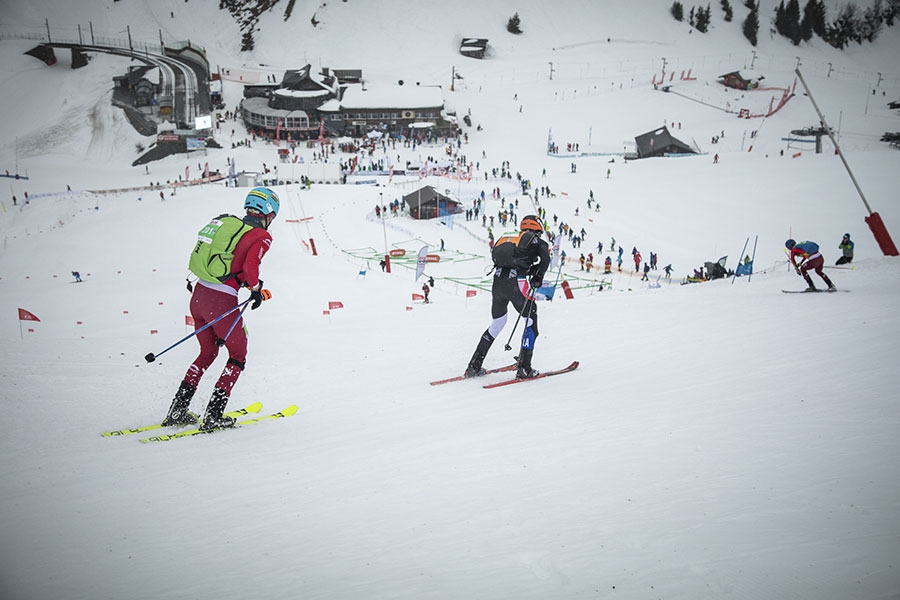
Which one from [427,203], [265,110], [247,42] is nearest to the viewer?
[427,203]

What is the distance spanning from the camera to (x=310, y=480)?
3.44 m

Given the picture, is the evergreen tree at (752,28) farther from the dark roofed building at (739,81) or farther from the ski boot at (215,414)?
the ski boot at (215,414)

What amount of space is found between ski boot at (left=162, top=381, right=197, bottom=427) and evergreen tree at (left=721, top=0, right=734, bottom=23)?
129m

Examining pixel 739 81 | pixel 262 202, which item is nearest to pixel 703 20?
pixel 739 81

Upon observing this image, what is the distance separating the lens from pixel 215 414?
4820 millimetres

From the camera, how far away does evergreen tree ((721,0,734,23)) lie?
340ft

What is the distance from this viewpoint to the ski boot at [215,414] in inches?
189

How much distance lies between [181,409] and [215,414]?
492mm

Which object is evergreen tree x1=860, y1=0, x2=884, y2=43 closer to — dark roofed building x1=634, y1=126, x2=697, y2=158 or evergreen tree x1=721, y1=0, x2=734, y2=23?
evergreen tree x1=721, y1=0, x2=734, y2=23

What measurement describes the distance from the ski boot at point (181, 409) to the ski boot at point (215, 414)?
Answer: 0.33 m

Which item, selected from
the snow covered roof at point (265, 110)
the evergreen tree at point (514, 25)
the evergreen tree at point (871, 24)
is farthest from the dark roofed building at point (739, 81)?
the snow covered roof at point (265, 110)

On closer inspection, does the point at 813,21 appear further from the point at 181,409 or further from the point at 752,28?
the point at 181,409

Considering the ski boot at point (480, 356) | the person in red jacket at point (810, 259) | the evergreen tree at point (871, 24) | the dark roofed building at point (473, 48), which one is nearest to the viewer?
the ski boot at point (480, 356)

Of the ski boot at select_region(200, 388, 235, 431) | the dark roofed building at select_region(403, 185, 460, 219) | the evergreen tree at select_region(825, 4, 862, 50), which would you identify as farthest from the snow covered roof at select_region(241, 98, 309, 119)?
the evergreen tree at select_region(825, 4, 862, 50)
